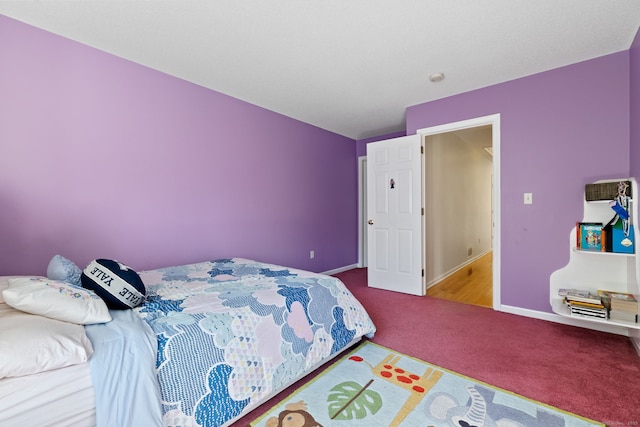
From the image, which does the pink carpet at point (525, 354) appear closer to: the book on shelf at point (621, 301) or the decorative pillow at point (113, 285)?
the book on shelf at point (621, 301)

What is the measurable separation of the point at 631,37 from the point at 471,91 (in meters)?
1.21

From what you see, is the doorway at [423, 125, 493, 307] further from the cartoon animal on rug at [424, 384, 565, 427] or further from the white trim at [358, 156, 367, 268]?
the cartoon animal on rug at [424, 384, 565, 427]

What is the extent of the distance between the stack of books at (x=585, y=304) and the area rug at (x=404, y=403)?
1.20 meters

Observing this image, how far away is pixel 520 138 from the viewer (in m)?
2.89

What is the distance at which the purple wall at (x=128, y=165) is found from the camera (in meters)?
2.01

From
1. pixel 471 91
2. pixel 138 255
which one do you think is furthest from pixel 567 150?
pixel 138 255

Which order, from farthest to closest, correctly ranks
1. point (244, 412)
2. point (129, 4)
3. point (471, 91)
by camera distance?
point (471, 91), point (129, 4), point (244, 412)

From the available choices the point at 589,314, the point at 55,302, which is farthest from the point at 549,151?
the point at 55,302

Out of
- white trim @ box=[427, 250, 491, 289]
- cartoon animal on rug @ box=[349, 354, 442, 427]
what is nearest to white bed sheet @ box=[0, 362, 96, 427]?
cartoon animal on rug @ box=[349, 354, 442, 427]

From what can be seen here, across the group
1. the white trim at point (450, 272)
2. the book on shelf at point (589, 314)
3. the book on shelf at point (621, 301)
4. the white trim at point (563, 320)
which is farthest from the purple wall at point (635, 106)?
the white trim at point (450, 272)

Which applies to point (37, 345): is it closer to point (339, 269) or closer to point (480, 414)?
point (480, 414)

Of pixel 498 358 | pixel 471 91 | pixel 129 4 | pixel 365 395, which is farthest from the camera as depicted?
pixel 471 91

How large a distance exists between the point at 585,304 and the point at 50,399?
337cm

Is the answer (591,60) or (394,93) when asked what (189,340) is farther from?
(591,60)
